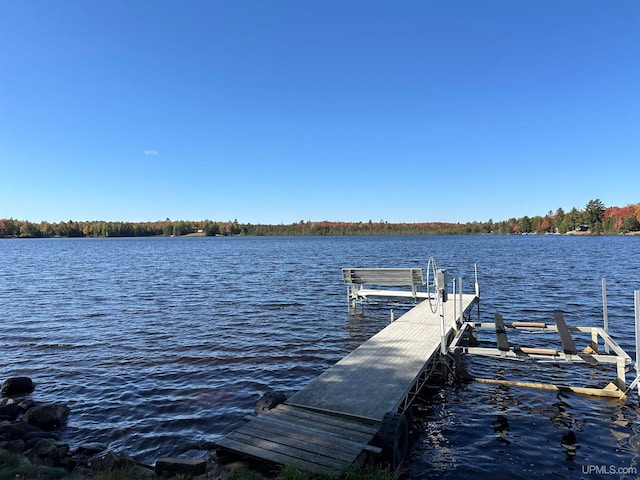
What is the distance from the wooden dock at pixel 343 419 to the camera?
5367 millimetres

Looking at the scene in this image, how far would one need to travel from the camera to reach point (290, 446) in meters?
5.53

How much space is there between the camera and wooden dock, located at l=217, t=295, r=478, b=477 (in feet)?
17.6

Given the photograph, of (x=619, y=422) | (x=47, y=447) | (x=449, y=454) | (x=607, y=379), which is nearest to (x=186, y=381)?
(x=47, y=447)

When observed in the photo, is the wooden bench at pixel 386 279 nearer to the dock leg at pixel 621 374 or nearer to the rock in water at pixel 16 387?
the dock leg at pixel 621 374

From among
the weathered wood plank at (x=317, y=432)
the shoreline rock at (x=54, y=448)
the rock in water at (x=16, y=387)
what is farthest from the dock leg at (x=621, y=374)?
the rock in water at (x=16, y=387)

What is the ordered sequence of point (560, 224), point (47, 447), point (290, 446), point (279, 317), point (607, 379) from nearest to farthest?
point (290, 446) → point (47, 447) → point (607, 379) → point (279, 317) → point (560, 224)

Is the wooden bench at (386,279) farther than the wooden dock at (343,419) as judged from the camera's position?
Yes

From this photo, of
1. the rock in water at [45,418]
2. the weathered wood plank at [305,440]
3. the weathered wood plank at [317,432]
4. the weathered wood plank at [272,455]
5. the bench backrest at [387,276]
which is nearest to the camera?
the weathered wood plank at [272,455]

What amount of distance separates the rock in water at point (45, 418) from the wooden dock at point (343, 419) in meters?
4.66

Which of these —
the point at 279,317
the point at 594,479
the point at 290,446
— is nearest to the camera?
the point at 290,446

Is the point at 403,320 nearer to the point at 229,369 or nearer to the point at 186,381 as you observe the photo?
the point at 229,369

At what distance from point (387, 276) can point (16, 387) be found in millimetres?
13112

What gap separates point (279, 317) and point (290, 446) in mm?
12939

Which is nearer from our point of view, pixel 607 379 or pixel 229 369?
pixel 607 379
